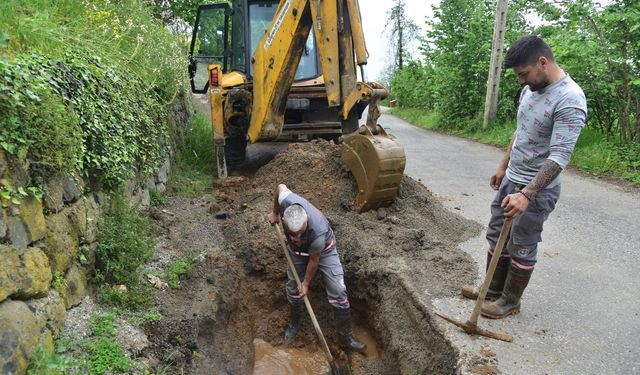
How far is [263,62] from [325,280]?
3282 mm

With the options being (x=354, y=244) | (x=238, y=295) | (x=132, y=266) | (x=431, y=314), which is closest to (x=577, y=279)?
(x=431, y=314)

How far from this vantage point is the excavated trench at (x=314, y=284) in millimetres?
3975

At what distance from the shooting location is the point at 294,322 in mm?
5102

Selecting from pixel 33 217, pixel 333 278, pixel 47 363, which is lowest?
pixel 333 278

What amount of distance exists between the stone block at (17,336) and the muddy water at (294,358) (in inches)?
95.2

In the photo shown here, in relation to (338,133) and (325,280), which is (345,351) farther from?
(338,133)

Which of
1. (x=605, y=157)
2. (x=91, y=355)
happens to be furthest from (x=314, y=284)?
(x=605, y=157)

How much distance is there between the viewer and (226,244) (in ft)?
18.6

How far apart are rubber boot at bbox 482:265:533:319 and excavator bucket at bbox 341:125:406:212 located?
2.00m

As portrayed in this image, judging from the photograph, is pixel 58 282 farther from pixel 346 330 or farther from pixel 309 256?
pixel 346 330

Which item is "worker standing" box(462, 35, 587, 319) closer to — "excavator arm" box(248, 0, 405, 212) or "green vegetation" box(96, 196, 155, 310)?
"excavator arm" box(248, 0, 405, 212)

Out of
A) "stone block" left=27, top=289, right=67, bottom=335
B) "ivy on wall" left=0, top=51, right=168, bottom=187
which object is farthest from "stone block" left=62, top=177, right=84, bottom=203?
"stone block" left=27, top=289, right=67, bottom=335

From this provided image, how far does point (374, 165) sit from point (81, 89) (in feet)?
9.95

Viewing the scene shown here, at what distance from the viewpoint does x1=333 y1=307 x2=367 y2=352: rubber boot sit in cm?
468
